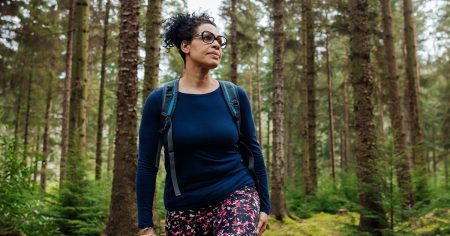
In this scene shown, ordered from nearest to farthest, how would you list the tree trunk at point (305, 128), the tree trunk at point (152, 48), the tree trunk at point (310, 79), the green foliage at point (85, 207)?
the tree trunk at point (152, 48), the green foliage at point (85, 207), the tree trunk at point (305, 128), the tree trunk at point (310, 79)

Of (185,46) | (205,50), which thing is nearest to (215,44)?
(205,50)

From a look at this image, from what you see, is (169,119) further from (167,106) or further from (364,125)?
(364,125)

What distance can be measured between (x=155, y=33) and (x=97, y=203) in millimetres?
4222

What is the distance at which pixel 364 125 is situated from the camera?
7.95 meters

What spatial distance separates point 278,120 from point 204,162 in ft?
30.2

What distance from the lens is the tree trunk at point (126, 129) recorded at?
7.00 m

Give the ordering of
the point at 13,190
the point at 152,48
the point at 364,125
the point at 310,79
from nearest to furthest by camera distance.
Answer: the point at 13,190, the point at 364,125, the point at 152,48, the point at 310,79

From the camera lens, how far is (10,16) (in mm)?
15266

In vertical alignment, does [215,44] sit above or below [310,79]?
below

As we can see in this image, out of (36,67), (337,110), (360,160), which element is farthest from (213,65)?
(337,110)

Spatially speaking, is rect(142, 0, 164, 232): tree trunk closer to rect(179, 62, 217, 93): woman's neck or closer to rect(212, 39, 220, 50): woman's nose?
rect(179, 62, 217, 93): woman's neck

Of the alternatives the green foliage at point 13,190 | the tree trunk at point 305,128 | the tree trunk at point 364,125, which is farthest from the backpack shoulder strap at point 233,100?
the tree trunk at point 305,128

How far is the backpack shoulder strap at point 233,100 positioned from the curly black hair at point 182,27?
1.49 feet

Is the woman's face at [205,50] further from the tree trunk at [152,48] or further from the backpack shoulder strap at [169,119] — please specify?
the tree trunk at [152,48]
